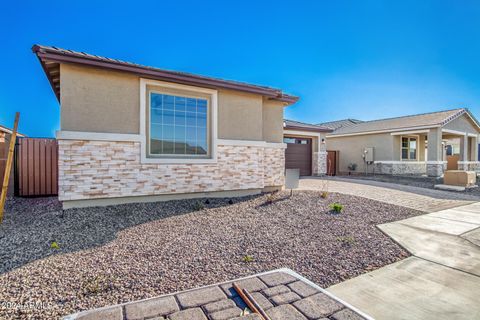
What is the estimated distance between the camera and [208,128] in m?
7.34

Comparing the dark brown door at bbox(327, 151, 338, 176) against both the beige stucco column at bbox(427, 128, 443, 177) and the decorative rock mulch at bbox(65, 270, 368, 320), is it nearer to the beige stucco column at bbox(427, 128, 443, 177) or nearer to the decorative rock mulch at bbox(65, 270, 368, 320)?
the beige stucco column at bbox(427, 128, 443, 177)

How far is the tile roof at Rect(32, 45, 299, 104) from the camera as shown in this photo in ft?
17.3

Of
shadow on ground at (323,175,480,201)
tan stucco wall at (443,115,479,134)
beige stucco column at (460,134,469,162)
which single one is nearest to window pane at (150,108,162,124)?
shadow on ground at (323,175,480,201)

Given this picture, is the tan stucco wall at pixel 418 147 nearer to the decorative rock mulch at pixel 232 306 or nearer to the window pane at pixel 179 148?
the window pane at pixel 179 148

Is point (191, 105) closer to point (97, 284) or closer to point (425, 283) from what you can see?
point (97, 284)

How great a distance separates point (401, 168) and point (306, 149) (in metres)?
8.37

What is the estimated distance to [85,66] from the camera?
5684mm

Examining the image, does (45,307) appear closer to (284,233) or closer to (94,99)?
(284,233)

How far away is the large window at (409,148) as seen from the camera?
18.5 meters

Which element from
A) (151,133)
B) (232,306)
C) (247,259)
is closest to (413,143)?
(151,133)

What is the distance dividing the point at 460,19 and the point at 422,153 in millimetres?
11976

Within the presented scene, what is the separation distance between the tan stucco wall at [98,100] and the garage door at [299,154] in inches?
396

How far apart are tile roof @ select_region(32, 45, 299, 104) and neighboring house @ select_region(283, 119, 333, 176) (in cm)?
671

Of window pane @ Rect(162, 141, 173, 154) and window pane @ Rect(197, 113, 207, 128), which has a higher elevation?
window pane @ Rect(197, 113, 207, 128)
